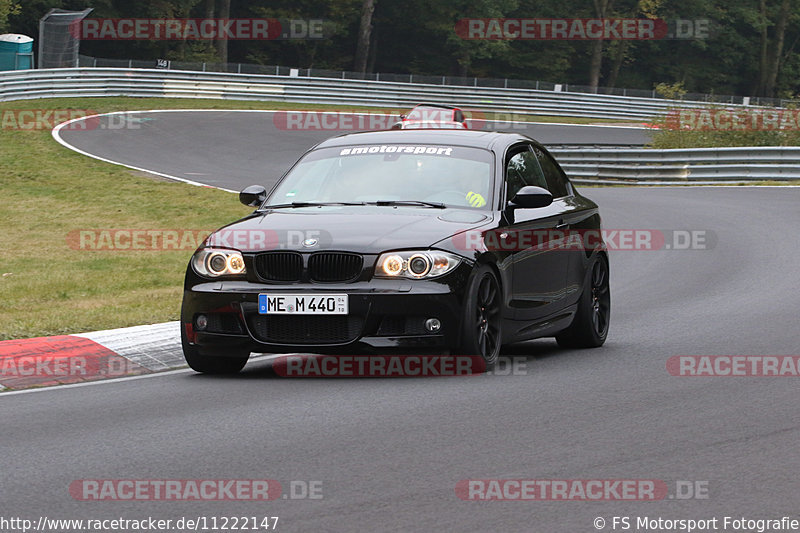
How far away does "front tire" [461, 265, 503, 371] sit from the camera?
28.7 ft

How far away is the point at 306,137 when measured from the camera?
43.0 metres

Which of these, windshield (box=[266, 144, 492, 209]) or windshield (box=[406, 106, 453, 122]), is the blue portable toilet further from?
windshield (box=[266, 144, 492, 209])

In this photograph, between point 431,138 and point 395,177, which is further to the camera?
point 431,138

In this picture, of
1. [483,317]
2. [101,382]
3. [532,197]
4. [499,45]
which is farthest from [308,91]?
[483,317]

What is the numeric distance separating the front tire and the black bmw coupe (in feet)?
0.04

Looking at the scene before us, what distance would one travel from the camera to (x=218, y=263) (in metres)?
8.91

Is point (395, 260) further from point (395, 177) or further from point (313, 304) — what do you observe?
point (395, 177)

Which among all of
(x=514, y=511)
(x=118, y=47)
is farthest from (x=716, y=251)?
(x=118, y=47)

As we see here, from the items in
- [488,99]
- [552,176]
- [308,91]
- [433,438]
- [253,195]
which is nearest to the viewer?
[433,438]

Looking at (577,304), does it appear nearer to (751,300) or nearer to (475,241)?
(475,241)

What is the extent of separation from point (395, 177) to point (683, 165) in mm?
23702

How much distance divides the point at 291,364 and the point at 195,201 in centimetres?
1604

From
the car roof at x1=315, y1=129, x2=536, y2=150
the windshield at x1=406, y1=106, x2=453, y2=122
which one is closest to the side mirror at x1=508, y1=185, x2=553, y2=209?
the car roof at x1=315, y1=129, x2=536, y2=150

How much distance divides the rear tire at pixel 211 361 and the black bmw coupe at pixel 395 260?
0.01m
